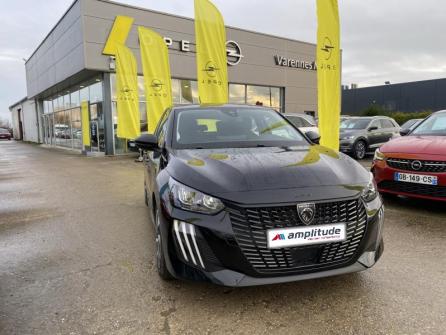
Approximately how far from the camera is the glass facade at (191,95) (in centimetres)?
1634

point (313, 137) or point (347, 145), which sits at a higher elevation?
point (313, 137)

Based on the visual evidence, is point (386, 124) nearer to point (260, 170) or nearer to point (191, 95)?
point (191, 95)

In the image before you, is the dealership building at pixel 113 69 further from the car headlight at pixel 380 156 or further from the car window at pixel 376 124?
the car headlight at pixel 380 156

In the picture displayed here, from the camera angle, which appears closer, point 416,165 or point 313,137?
point 313,137

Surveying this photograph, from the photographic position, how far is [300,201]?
2330mm

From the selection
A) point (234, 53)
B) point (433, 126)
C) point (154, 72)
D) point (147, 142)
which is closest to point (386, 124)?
point (433, 126)

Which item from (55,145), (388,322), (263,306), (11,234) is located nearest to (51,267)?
(11,234)

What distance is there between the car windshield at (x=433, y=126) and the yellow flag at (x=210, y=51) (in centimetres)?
484

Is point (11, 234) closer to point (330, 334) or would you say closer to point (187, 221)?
point (187, 221)

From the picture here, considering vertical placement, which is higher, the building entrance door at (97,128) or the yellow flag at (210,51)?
the yellow flag at (210,51)

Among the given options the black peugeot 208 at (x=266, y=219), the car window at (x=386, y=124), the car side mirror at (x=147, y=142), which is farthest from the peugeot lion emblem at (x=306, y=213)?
the car window at (x=386, y=124)

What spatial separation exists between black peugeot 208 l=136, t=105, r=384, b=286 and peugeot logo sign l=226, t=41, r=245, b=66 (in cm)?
1678

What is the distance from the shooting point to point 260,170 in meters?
2.59

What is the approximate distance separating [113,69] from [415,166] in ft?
44.4
